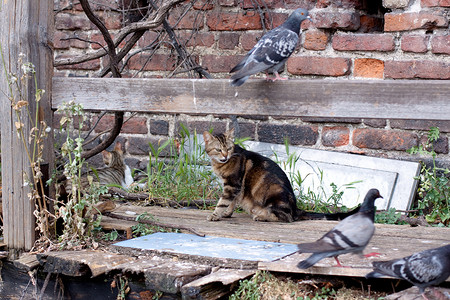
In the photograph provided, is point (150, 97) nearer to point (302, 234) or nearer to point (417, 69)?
point (302, 234)

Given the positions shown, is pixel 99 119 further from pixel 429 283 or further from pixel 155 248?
pixel 429 283

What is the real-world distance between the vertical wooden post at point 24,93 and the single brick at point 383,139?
96.3 inches

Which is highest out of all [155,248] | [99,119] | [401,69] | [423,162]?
[401,69]

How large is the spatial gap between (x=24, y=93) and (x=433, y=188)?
9.42 feet

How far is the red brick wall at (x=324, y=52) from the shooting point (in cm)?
451

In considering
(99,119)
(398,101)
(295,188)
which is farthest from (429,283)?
(99,119)

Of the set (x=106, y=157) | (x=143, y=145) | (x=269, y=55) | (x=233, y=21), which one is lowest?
(x=106, y=157)

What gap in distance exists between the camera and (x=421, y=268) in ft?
8.10

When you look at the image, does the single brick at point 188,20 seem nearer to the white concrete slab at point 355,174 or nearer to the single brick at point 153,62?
the single brick at point 153,62

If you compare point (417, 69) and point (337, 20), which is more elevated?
point (337, 20)

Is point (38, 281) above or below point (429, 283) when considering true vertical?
below

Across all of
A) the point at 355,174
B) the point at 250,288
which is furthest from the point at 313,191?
the point at 250,288

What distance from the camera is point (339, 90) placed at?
3025 millimetres

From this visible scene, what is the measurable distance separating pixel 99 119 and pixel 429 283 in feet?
11.5
